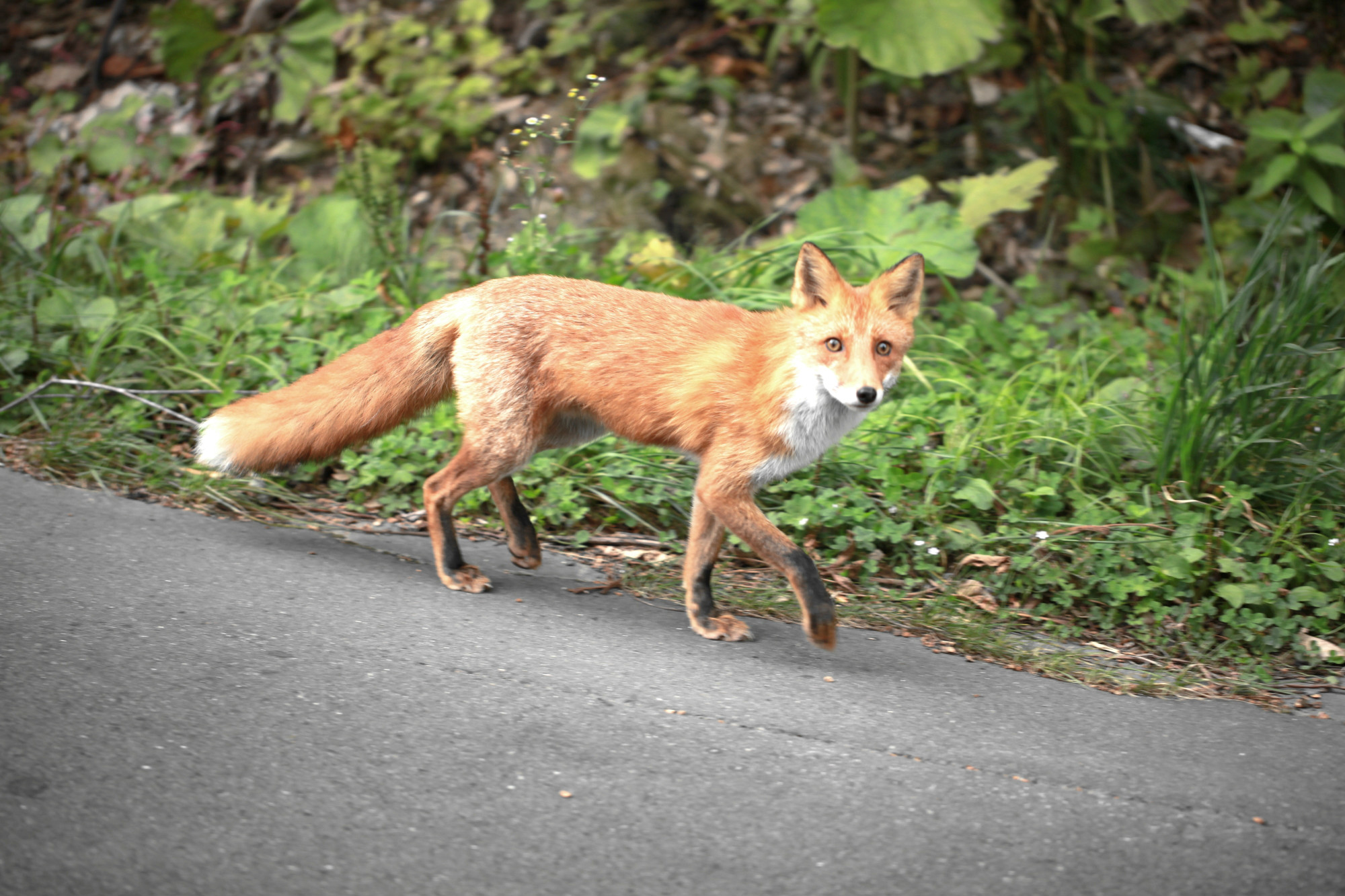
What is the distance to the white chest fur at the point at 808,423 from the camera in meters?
3.23

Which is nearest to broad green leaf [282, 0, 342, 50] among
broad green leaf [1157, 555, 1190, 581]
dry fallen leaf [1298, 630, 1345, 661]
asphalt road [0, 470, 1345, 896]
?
asphalt road [0, 470, 1345, 896]

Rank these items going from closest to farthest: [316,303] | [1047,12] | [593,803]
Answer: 1. [593,803]
2. [316,303]
3. [1047,12]

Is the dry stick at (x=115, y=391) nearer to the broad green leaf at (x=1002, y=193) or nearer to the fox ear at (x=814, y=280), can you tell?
the fox ear at (x=814, y=280)

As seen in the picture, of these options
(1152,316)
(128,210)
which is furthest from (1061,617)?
(128,210)

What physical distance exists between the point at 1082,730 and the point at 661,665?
1236mm

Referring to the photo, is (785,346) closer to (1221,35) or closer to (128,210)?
(128,210)

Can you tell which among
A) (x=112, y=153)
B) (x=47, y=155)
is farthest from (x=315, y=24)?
(x=47, y=155)

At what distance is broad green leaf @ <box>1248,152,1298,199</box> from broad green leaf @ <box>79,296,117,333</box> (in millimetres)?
6069

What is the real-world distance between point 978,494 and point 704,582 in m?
1.29

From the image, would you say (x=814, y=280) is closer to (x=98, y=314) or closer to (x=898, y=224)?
(x=898, y=224)

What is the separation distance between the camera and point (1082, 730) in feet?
9.52

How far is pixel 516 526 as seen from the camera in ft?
12.6


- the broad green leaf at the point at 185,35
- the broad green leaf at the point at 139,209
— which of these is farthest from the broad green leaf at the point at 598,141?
the broad green leaf at the point at 185,35

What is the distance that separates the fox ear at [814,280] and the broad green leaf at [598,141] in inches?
143
